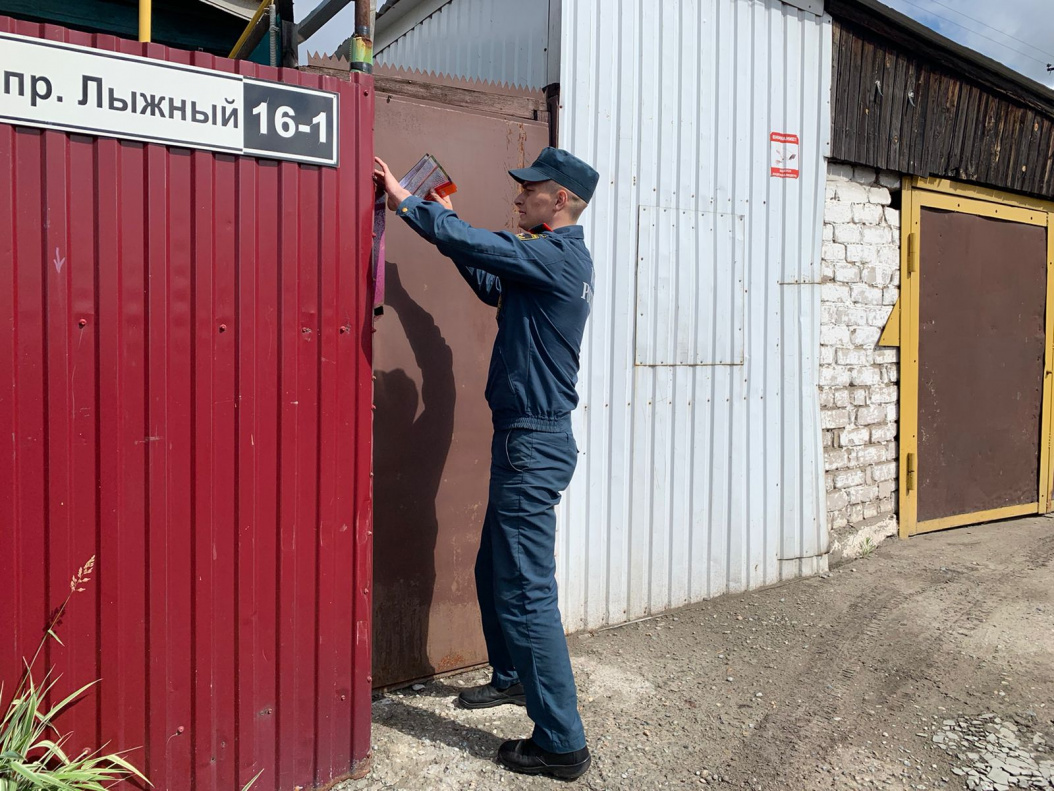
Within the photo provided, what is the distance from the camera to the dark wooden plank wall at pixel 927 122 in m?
5.48

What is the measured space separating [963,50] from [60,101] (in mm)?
5879

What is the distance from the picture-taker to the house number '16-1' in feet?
8.44

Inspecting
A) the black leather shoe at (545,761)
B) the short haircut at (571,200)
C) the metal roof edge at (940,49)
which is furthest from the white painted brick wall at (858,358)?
the black leather shoe at (545,761)

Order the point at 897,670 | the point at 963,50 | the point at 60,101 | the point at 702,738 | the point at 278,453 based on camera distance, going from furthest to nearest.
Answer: the point at 963,50
the point at 897,670
the point at 702,738
the point at 278,453
the point at 60,101

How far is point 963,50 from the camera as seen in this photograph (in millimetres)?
5984

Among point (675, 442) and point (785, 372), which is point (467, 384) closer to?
point (675, 442)

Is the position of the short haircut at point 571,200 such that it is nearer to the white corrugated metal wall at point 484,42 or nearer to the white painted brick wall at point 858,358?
the white corrugated metal wall at point 484,42

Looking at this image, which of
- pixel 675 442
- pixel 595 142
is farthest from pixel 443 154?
pixel 675 442

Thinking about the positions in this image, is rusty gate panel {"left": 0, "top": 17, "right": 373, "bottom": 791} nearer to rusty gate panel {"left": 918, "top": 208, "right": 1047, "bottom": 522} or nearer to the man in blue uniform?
the man in blue uniform

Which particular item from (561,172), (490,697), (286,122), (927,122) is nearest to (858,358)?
(927,122)

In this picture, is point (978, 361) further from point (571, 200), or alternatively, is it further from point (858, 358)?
point (571, 200)

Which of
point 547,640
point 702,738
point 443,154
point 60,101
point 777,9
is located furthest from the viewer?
point 777,9

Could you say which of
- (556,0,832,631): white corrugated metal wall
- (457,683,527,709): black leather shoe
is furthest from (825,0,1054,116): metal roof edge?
(457,683,527,709): black leather shoe

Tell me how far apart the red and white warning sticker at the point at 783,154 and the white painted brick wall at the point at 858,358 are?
0.43 meters
